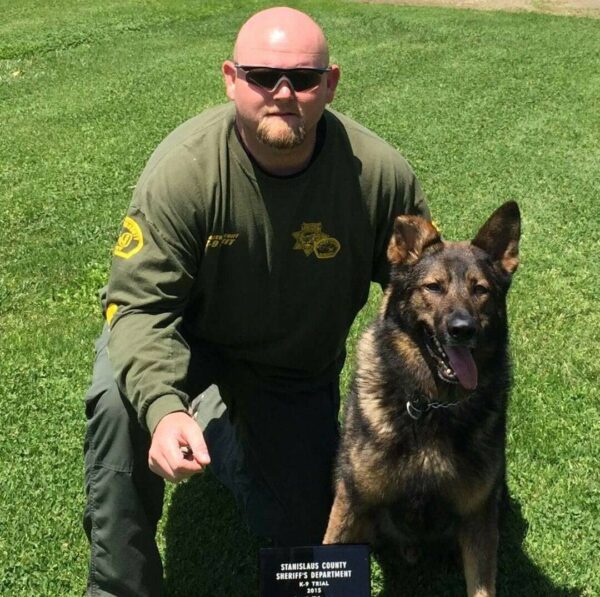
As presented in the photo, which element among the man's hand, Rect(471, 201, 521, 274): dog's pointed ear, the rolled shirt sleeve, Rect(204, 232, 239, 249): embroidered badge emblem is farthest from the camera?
Rect(204, 232, 239, 249): embroidered badge emblem

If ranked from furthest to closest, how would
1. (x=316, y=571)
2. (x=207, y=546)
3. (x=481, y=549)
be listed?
(x=207, y=546), (x=481, y=549), (x=316, y=571)

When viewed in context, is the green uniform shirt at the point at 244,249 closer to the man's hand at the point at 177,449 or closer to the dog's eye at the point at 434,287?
the man's hand at the point at 177,449

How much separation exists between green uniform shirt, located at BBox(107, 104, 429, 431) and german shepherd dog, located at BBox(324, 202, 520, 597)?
0.88ft

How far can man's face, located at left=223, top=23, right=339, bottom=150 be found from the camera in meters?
2.73

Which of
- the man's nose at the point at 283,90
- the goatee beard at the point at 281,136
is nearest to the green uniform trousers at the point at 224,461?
the goatee beard at the point at 281,136

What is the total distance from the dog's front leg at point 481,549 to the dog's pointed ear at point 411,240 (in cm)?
89

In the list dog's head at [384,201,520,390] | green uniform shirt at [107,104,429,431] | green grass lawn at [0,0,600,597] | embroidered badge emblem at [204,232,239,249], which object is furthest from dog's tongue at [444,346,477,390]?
green grass lawn at [0,0,600,597]

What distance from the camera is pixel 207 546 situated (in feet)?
11.1

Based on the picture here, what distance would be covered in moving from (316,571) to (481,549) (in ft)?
2.03

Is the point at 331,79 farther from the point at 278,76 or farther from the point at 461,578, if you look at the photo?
the point at 461,578

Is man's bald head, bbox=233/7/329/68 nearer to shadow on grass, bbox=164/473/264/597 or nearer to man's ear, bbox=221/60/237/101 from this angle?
man's ear, bbox=221/60/237/101

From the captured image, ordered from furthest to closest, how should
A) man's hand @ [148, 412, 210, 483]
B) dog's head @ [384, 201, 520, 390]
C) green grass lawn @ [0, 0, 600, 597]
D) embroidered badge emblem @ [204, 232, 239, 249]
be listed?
1. green grass lawn @ [0, 0, 600, 597]
2. embroidered badge emblem @ [204, 232, 239, 249]
3. dog's head @ [384, 201, 520, 390]
4. man's hand @ [148, 412, 210, 483]

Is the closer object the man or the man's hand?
the man's hand

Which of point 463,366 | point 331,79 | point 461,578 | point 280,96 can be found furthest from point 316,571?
point 331,79
